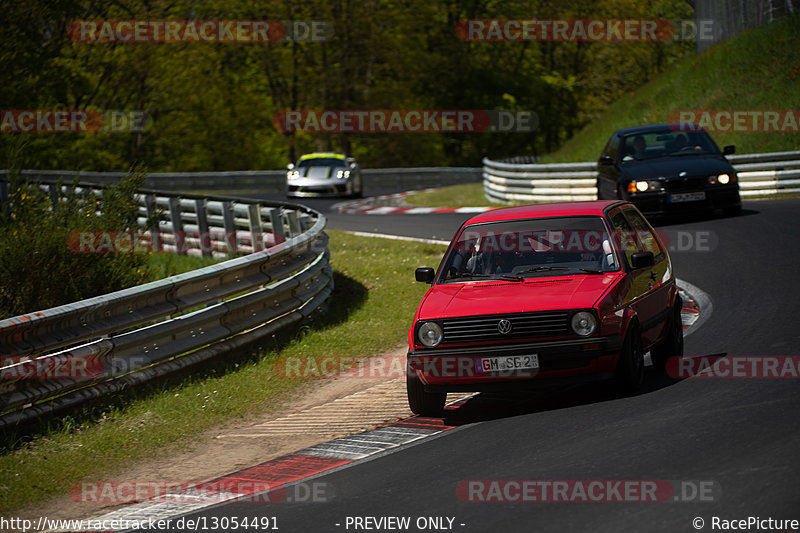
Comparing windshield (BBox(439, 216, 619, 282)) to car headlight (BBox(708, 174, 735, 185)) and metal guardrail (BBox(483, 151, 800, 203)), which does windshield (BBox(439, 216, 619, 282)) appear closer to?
car headlight (BBox(708, 174, 735, 185))

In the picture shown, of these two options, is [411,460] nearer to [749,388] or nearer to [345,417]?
[345,417]

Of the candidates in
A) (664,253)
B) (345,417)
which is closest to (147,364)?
(345,417)

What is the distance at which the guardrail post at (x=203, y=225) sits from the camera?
1906cm

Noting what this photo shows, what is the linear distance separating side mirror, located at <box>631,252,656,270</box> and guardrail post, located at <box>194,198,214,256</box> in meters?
11.4

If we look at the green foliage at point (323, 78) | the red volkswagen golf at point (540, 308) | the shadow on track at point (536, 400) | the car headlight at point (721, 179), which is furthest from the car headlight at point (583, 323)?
the green foliage at point (323, 78)

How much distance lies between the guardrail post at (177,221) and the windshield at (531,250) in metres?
11.0

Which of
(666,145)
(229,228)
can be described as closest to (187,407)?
(229,228)

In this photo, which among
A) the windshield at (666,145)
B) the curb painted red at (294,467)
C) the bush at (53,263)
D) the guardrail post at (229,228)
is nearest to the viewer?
the curb painted red at (294,467)

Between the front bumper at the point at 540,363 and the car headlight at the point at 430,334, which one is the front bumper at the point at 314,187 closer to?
the car headlight at the point at 430,334

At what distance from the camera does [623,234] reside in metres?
9.51

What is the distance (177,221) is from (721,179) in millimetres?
9598

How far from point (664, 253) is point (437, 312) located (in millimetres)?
2845

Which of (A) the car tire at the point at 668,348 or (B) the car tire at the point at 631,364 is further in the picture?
(A) the car tire at the point at 668,348

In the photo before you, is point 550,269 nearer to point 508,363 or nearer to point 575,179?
point 508,363
